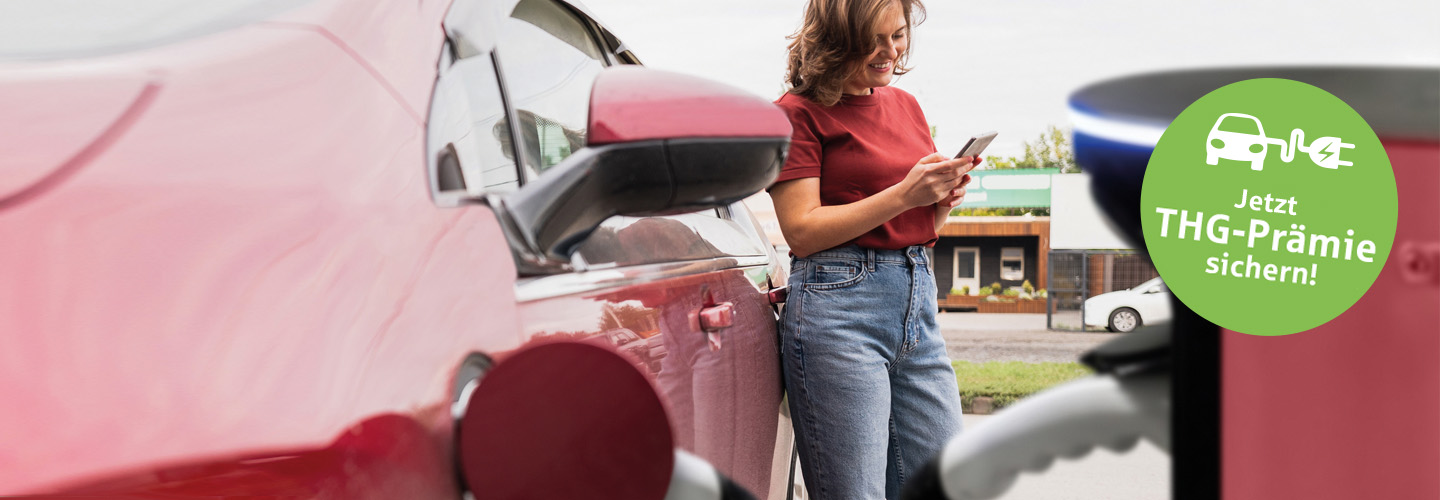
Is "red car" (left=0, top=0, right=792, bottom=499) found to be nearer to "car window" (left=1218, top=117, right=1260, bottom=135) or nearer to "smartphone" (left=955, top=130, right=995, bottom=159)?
"car window" (left=1218, top=117, right=1260, bottom=135)

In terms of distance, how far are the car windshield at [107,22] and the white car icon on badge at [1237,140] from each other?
0.88m

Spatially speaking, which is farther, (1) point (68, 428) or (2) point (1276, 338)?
(1) point (68, 428)

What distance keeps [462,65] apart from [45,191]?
579 mm

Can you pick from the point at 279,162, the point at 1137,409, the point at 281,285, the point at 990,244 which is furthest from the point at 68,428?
the point at 990,244

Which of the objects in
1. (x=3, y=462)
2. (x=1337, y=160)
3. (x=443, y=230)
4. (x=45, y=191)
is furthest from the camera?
Result: (x=443, y=230)

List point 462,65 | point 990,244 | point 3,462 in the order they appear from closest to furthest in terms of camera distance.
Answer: point 3,462 → point 462,65 → point 990,244

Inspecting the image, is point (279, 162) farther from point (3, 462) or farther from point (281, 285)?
point (3, 462)

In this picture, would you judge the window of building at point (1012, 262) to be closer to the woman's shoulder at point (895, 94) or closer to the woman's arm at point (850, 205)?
the woman's shoulder at point (895, 94)

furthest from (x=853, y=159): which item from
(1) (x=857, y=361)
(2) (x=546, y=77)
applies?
(2) (x=546, y=77)

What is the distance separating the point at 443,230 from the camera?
976 millimetres

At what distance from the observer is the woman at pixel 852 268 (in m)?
1.98

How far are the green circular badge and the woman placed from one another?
1.33m

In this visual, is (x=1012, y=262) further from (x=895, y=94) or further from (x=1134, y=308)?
(x=1134, y=308)

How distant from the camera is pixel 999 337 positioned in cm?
1758
